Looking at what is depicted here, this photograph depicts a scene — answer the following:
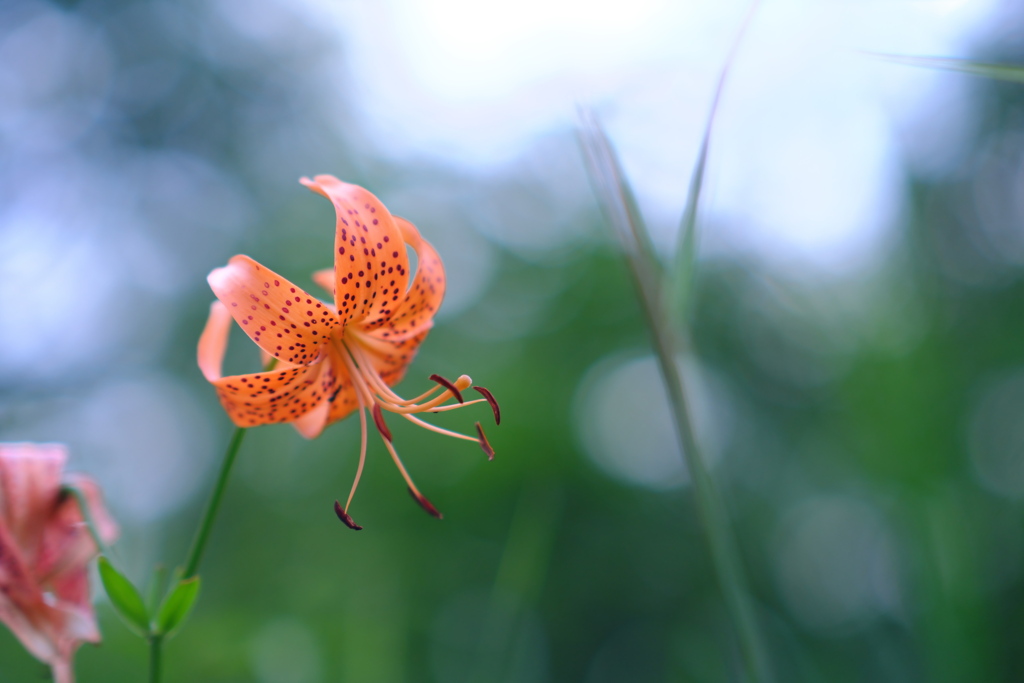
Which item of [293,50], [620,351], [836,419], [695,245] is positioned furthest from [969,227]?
[293,50]

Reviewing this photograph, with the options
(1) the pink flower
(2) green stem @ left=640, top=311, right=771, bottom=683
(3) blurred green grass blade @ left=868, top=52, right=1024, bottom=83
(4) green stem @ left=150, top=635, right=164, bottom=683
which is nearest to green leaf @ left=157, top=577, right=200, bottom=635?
(4) green stem @ left=150, top=635, right=164, bottom=683

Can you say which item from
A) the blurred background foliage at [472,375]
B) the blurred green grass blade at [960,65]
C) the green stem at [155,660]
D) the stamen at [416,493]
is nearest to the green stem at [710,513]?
the blurred green grass blade at [960,65]

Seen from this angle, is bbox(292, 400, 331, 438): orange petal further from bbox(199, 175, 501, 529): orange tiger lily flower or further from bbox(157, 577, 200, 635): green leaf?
bbox(157, 577, 200, 635): green leaf

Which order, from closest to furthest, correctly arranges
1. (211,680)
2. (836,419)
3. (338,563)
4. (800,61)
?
(800,61) → (211,680) → (338,563) → (836,419)

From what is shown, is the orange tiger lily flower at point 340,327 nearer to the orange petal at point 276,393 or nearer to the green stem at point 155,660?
the orange petal at point 276,393

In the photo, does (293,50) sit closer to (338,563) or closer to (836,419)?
(338,563)

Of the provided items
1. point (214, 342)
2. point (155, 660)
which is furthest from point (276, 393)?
point (155, 660)

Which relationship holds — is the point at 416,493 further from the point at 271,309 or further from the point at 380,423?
the point at 271,309
